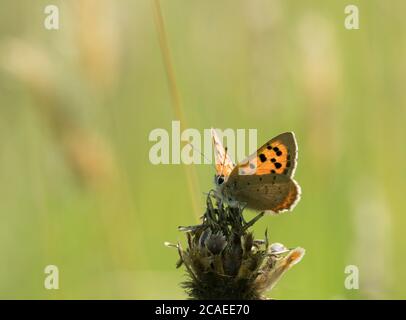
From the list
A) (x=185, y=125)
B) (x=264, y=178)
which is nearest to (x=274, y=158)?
(x=264, y=178)

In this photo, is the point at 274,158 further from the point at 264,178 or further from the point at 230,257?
the point at 230,257

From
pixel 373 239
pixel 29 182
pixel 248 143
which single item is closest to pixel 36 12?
pixel 29 182

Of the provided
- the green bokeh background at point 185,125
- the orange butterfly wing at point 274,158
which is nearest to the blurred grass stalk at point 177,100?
the green bokeh background at point 185,125

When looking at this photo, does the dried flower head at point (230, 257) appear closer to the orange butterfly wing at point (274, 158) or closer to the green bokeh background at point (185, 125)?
the orange butterfly wing at point (274, 158)

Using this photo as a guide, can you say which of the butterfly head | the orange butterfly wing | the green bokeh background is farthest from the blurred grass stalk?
the orange butterfly wing

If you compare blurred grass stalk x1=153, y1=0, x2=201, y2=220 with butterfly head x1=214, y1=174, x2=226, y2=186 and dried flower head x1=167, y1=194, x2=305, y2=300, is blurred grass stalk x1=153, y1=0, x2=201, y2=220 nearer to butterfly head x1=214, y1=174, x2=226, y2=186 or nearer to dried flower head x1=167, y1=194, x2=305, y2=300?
butterfly head x1=214, y1=174, x2=226, y2=186

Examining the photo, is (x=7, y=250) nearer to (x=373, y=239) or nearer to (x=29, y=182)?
(x=29, y=182)
